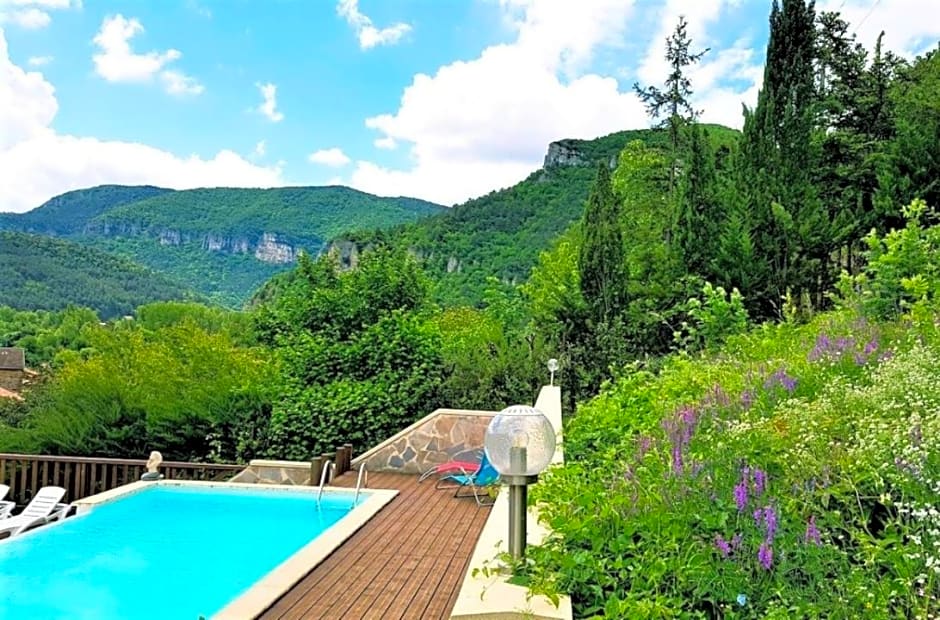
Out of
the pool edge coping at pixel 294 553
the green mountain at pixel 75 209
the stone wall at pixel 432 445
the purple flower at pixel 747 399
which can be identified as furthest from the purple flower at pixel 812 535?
the green mountain at pixel 75 209

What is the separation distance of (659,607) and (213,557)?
232 inches

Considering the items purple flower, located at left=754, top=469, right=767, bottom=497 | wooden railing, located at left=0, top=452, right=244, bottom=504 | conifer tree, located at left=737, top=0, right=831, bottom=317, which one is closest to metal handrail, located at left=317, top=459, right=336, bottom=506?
wooden railing, located at left=0, top=452, right=244, bottom=504

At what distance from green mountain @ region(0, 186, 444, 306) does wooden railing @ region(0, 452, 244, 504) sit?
4082cm

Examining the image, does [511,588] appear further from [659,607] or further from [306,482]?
[306,482]

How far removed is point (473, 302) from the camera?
97.7 ft

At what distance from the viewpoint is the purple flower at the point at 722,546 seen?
230 centimetres

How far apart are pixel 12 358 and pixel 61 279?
6.08 metres

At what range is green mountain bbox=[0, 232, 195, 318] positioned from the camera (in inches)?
1775

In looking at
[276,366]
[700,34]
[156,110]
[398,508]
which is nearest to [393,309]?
[276,366]

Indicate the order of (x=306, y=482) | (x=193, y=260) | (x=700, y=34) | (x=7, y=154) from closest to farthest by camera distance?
(x=306, y=482), (x=700, y=34), (x=7, y=154), (x=193, y=260)

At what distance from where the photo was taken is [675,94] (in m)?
17.0

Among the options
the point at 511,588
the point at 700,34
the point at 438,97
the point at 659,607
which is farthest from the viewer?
the point at 438,97

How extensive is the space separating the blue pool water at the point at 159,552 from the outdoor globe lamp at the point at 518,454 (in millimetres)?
3844

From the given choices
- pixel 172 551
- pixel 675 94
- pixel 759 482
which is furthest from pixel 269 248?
pixel 759 482
